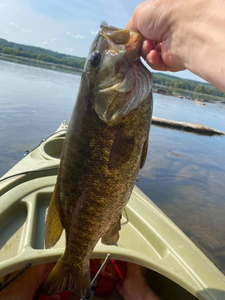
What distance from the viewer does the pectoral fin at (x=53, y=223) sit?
166 centimetres

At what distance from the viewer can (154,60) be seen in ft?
5.63

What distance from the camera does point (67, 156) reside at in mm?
1568

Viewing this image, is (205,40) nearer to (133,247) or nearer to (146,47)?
(146,47)

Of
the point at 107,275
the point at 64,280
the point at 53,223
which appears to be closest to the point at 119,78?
the point at 53,223

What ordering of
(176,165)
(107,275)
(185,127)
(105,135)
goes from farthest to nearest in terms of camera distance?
(185,127)
(176,165)
(107,275)
(105,135)

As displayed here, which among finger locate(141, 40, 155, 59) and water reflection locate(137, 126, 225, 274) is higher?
finger locate(141, 40, 155, 59)

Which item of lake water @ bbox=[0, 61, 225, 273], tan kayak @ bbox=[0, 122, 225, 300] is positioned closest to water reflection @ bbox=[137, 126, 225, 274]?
lake water @ bbox=[0, 61, 225, 273]

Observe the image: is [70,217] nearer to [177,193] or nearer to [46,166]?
[46,166]

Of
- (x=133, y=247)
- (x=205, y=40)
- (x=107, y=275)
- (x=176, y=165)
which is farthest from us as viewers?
(x=176, y=165)

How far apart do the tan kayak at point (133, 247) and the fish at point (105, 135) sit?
90 cm

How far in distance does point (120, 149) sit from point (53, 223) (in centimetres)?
70

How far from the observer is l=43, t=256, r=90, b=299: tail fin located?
5.69ft

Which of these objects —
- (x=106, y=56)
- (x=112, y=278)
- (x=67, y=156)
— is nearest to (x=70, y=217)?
(x=67, y=156)

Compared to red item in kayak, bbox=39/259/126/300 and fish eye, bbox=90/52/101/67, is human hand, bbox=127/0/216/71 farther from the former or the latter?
red item in kayak, bbox=39/259/126/300
